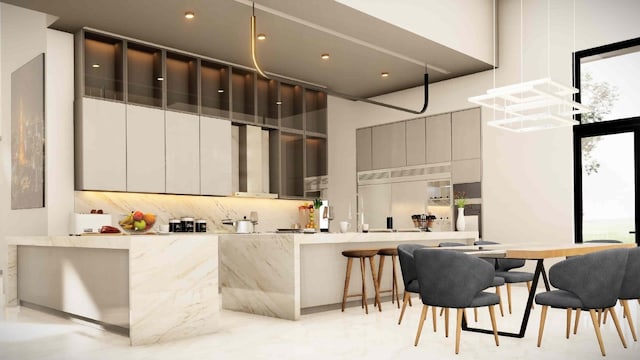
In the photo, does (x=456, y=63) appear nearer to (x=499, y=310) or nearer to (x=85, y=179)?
(x=499, y=310)

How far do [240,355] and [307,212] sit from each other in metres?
5.42

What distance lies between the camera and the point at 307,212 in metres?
9.27

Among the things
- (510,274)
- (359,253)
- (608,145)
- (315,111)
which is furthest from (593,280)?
(315,111)

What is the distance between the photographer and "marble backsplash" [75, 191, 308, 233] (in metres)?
7.11

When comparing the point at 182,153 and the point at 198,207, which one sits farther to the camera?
the point at 198,207

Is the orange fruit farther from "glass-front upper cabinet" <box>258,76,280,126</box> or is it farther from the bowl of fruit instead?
"glass-front upper cabinet" <box>258,76,280,126</box>

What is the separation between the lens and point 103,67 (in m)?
7.11

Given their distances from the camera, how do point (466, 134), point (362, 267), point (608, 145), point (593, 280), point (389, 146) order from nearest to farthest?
1. point (593, 280)
2. point (362, 267)
3. point (608, 145)
4. point (466, 134)
5. point (389, 146)

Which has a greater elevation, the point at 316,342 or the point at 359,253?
the point at 359,253

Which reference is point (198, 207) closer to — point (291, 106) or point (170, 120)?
point (170, 120)

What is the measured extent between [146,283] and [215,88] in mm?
4518

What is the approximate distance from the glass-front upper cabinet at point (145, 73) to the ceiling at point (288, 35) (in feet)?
0.93

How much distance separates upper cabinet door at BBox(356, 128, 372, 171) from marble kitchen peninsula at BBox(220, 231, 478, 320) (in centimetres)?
366

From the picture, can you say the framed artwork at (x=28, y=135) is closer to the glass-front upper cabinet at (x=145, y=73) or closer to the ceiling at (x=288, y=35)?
the ceiling at (x=288, y=35)
